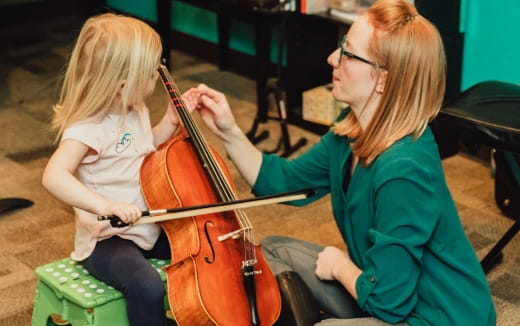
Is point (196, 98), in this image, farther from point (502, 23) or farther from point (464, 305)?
point (502, 23)

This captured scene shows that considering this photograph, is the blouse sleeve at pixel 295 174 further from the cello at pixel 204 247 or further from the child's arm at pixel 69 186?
the child's arm at pixel 69 186

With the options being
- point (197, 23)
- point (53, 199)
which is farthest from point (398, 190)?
point (197, 23)

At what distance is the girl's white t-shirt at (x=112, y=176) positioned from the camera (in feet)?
6.66

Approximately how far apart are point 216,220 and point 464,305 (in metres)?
0.56

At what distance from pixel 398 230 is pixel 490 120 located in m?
0.99

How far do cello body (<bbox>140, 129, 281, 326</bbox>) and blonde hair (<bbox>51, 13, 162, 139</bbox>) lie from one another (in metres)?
0.17

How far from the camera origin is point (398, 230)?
1758 millimetres

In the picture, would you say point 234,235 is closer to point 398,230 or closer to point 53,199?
point 398,230

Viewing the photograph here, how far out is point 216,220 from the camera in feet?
6.31

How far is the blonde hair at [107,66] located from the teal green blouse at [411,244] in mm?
539

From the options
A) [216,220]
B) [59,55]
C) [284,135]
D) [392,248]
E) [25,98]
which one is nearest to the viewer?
[392,248]

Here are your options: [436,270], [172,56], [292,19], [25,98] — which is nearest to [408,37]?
Result: [436,270]

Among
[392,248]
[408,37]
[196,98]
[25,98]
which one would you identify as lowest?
[25,98]

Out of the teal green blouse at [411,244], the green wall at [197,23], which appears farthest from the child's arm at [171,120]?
the green wall at [197,23]
